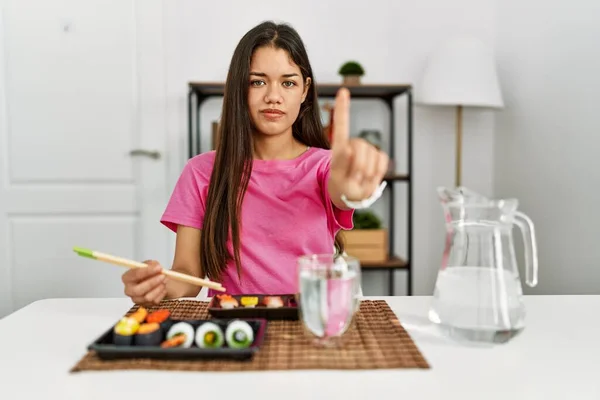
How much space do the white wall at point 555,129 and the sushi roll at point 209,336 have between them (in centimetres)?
166

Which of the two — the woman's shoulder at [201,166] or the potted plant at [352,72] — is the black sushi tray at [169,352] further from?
the potted plant at [352,72]

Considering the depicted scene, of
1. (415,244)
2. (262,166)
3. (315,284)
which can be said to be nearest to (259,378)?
(315,284)

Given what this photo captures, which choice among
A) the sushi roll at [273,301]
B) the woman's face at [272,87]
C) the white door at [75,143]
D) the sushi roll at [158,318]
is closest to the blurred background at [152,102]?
the white door at [75,143]

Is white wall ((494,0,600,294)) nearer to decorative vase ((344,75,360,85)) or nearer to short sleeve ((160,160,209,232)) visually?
decorative vase ((344,75,360,85))

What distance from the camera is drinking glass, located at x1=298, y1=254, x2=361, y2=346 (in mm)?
737

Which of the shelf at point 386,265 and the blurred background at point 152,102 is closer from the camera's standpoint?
the shelf at point 386,265

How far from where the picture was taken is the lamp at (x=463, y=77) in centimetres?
251

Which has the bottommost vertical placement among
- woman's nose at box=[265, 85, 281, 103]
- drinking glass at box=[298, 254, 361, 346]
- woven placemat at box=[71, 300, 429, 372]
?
woven placemat at box=[71, 300, 429, 372]

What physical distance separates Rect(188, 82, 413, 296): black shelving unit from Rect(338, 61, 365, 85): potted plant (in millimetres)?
34

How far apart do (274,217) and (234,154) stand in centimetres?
17

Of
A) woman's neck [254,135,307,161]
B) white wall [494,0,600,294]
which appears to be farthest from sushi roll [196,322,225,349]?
white wall [494,0,600,294]

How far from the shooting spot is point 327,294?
0.74 metres

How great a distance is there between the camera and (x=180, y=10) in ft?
9.09

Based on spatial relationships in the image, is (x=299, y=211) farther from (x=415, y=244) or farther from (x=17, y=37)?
(x=17, y=37)
